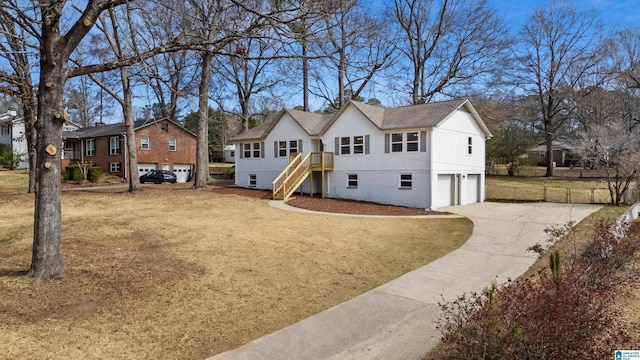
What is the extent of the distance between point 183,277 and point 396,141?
16.8 metres

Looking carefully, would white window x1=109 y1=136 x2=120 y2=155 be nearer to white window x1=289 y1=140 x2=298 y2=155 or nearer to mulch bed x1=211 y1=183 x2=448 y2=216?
white window x1=289 y1=140 x2=298 y2=155

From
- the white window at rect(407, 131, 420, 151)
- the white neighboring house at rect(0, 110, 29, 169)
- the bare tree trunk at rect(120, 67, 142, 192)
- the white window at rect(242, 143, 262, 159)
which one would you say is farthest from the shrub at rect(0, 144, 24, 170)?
the white window at rect(407, 131, 420, 151)

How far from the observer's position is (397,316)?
5.89m

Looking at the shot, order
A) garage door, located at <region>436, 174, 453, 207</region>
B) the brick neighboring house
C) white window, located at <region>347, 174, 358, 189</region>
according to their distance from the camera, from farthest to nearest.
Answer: the brick neighboring house
white window, located at <region>347, 174, 358, 189</region>
garage door, located at <region>436, 174, 453, 207</region>

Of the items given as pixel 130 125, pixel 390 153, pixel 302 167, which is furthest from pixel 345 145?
pixel 130 125

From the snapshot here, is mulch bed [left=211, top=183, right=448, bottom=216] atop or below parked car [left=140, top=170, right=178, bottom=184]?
below

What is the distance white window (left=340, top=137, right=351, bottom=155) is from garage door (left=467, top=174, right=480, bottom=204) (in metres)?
7.84

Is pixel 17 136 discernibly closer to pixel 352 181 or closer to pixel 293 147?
pixel 293 147

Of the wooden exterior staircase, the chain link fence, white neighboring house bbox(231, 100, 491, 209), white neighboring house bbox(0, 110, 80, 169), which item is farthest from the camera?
white neighboring house bbox(0, 110, 80, 169)

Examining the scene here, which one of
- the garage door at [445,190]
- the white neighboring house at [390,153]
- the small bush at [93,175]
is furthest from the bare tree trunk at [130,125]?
the garage door at [445,190]

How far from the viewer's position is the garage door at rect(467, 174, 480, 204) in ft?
A: 79.6

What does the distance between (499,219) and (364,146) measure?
918cm

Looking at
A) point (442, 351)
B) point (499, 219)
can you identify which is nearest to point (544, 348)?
point (442, 351)

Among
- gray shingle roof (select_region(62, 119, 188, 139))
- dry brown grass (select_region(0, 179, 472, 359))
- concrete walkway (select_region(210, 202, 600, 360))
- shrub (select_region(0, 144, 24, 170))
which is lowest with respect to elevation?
concrete walkway (select_region(210, 202, 600, 360))
